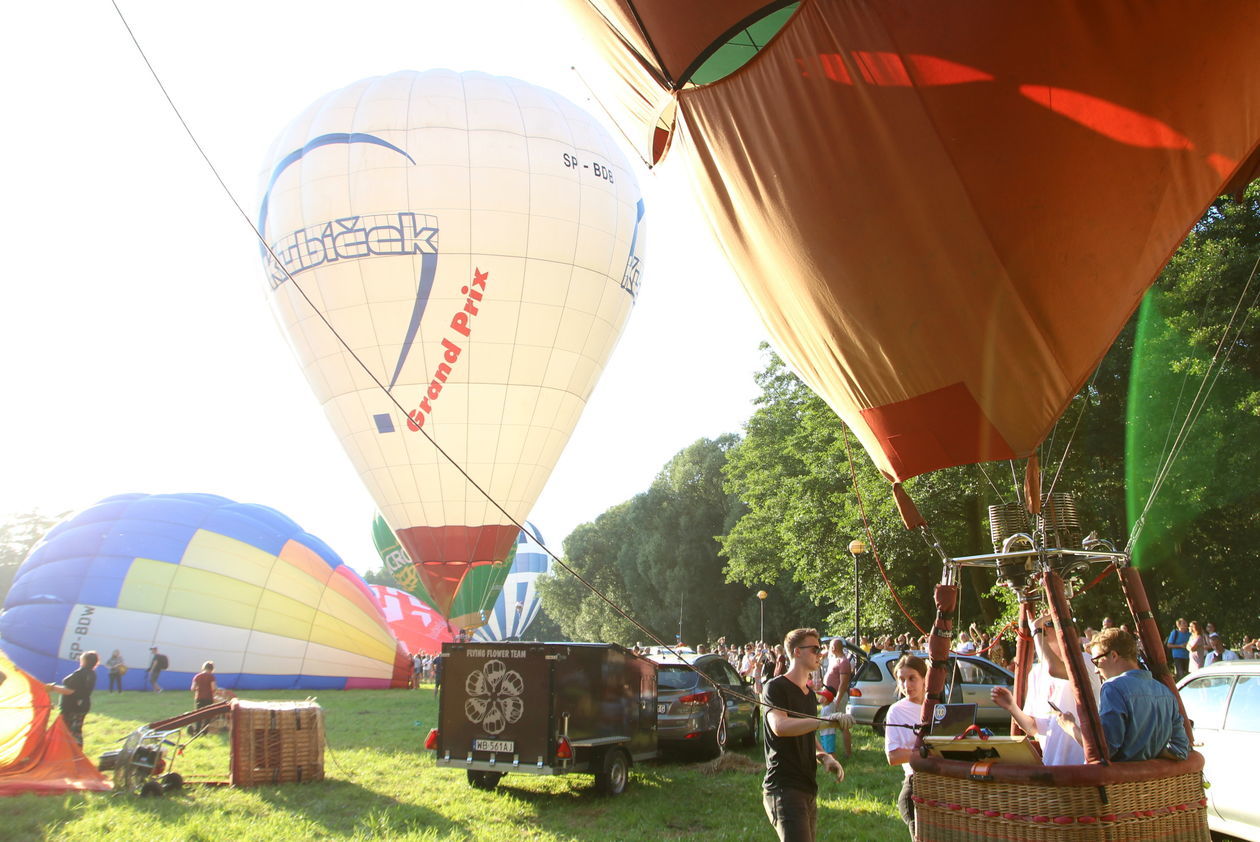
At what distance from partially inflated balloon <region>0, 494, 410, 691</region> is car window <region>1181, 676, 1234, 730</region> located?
63.5 feet

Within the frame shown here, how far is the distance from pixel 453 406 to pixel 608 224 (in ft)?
14.5

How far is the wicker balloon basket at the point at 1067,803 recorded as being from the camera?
3.11 metres

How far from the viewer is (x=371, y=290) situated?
1596cm

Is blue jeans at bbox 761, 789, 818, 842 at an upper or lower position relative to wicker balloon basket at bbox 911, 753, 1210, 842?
lower

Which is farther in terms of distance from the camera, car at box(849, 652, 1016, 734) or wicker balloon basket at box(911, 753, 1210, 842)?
car at box(849, 652, 1016, 734)

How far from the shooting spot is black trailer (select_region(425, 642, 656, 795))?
8.50 m

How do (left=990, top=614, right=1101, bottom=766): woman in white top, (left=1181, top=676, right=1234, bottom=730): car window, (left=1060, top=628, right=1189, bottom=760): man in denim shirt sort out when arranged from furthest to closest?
1. (left=1181, top=676, right=1234, bottom=730): car window
2. (left=990, top=614, right=1101, bottom=766): woman in white top
3. (left=1060, top=628, right=1189, bottom=760): man in denim shirt

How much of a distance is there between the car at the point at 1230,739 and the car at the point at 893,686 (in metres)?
5.79

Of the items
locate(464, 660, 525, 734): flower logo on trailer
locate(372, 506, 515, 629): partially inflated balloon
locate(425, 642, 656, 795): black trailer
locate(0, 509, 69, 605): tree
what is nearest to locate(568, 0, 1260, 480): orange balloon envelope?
locate(425, 642, 656, 795): black trailer

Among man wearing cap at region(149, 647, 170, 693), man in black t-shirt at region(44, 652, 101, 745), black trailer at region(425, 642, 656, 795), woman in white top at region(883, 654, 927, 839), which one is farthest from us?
man wearing cap at region(149, 647, 170, 693)

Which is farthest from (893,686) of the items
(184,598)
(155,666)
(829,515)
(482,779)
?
(155,666)

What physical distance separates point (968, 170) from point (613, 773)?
6.62m

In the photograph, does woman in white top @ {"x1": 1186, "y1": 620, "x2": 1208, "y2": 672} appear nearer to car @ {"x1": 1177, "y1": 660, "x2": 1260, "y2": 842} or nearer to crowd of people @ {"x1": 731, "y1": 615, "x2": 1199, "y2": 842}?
car @ {"x1": 1177, "y1": 660, "x2": 1260, "y2": 842}

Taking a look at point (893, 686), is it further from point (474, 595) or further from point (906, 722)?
point (906, 722)
